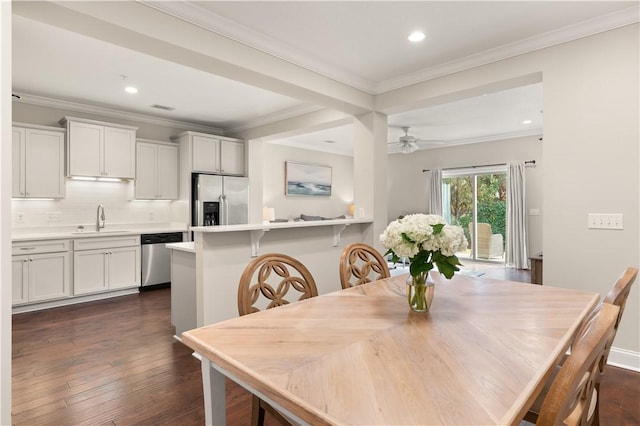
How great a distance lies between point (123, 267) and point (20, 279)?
1097mm

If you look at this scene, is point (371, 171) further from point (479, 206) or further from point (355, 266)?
point (479, 206)

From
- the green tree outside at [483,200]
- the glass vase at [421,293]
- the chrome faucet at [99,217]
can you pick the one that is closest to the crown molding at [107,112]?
the chrome faucet at [99,217]

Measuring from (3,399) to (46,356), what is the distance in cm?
186

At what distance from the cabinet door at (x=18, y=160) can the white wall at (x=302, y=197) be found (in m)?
3.70

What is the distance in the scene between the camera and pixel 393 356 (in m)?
1.05

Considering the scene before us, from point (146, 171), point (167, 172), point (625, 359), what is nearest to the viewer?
point (625, 359)

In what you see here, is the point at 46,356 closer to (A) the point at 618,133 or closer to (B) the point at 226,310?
(B) the point at 226,310

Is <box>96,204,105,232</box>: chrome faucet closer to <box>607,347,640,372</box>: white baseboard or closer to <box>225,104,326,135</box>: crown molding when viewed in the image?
<box>225,104,326,135</box>: crown molding

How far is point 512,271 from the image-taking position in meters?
6.50

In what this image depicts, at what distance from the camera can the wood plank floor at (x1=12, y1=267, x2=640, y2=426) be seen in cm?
204

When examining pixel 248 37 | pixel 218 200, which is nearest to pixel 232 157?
pixel 218 200

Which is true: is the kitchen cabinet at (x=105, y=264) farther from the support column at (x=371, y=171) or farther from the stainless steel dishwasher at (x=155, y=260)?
the support column at (x=371, y=171)

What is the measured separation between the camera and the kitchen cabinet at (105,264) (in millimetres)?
4480

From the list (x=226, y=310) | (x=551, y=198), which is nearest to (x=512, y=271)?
(x=551, y=198)
